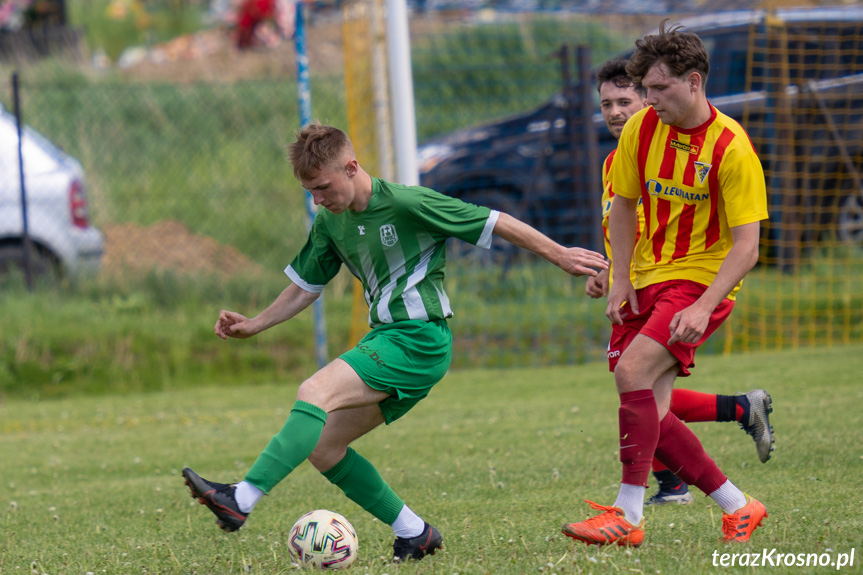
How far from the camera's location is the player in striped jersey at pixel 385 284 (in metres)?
3.52

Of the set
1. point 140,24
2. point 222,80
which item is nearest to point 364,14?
point 222,80

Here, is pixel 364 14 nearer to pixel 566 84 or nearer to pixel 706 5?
pixel 566 84

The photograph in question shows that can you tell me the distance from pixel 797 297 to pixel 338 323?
14.9 feet

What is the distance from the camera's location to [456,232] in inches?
144

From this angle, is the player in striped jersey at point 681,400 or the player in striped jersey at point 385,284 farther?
the player in striped jersey at point 681,400

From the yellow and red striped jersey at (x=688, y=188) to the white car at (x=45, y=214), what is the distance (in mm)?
7524

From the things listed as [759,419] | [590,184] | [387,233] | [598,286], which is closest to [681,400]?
[759,419]

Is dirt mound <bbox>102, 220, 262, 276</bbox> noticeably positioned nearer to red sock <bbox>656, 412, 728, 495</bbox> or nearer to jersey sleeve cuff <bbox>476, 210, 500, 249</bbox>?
jersey sleeve cuff <bbox>476, 210, 500, 249</bbox>

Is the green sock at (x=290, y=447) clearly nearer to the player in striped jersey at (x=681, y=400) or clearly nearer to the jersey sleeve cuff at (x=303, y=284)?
the jersey sleeve cuff at (x=303, y=284)

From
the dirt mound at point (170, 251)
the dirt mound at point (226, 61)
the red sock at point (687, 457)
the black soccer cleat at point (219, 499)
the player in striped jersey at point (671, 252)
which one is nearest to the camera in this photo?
the black soccer cleat at point (219, 499)

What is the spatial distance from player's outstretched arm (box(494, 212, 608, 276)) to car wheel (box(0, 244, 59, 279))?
24.7ft

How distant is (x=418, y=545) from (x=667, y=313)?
128 centimetres

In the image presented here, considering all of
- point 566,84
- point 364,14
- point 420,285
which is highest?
point 364,14

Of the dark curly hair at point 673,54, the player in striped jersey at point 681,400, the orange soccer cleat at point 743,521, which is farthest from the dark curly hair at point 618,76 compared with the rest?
the orange soccer cleat at point 743,521
